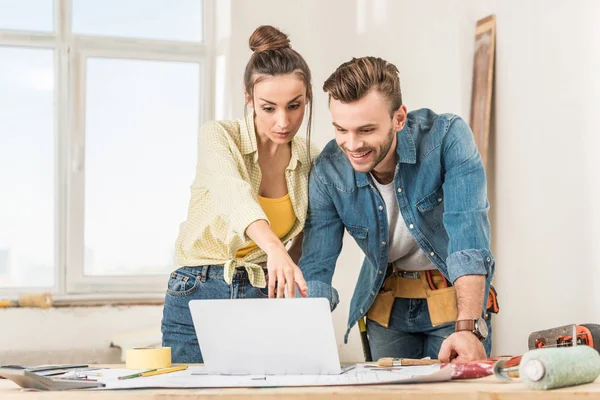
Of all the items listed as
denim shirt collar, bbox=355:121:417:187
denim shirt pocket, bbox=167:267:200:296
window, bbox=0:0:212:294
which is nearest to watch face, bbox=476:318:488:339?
denim shirt collar, bbox=355:121:417:187

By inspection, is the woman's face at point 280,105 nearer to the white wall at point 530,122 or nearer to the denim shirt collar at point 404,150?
the denim shirt collar at point 404,150

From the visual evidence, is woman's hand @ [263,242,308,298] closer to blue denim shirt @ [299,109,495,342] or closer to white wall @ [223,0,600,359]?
blue denim shirt @ [299,109,495,342]

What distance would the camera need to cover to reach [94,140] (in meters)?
4.12

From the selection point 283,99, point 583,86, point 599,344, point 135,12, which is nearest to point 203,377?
point 283,99

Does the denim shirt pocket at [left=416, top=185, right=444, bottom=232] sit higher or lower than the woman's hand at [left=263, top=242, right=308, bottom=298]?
higher

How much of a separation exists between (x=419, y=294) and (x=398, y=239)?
0.51 ft

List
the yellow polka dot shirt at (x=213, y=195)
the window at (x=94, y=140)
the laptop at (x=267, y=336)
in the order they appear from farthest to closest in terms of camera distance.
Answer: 1. the window at (x=94, y=140)
2. the yellow polka dot shirt at (x=213, y=195)
3. the laptop at (x=267, y=336)

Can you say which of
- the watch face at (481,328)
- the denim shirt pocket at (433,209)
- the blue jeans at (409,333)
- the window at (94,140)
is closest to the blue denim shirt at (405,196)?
the denim shirt pocket at (433,209)

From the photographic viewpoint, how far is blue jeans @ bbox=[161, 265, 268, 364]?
1.93 m

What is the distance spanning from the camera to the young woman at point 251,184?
1890 mm

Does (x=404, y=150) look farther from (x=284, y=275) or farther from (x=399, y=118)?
(x=284, y=275)

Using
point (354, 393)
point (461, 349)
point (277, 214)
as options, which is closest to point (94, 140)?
point (277, 214)

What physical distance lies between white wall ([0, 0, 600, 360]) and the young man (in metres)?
0.66

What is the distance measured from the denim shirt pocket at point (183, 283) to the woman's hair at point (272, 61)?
0.43 m
